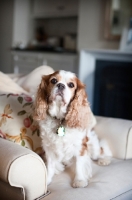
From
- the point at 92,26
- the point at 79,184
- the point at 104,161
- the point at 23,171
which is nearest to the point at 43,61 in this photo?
the point at 92,26

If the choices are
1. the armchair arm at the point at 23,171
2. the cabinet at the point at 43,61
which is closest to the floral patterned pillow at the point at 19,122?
the armchair arm at the point at 23,171

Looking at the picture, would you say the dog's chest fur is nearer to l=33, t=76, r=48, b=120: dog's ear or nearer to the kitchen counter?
l=33, t=76, r=48, b=120: dog's ear

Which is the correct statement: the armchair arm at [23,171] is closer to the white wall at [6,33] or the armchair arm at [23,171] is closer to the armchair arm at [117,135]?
the armchair arm at [117,135]

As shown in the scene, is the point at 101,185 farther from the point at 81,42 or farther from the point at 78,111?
the point at 81,42

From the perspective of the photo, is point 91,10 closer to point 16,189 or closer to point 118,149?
point 118,149

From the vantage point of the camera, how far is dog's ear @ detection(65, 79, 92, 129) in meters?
1.56

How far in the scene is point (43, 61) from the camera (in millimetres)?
4754

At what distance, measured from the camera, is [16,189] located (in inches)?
51.3

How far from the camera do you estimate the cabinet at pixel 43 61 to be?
14.5 ft

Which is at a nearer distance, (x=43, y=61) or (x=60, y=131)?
(x=60, y=131)

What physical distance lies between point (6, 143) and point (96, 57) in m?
2.92

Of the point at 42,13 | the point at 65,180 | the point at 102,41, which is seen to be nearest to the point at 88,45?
the point at 102,41

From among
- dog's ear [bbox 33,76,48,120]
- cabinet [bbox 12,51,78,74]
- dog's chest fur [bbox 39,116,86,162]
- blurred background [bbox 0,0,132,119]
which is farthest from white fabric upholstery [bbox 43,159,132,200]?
cabinet [bbox 12,51,78,74]

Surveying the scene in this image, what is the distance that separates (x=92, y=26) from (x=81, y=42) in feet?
0.96
